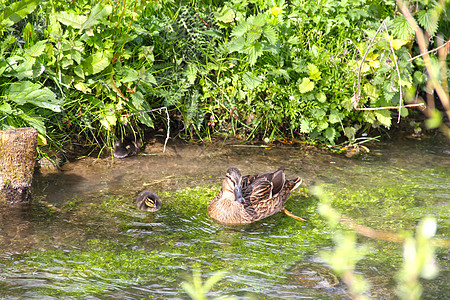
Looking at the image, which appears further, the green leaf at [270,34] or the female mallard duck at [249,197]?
the green leaf at [270,34]

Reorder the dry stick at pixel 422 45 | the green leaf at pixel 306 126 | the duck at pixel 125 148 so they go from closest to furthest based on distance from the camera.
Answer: the dry stick at pixel 422 45
the duck at pixel 125 148
the green leaf at pixel 306 126

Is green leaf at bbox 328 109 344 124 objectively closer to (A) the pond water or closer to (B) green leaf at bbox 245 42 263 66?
(A) the pond water

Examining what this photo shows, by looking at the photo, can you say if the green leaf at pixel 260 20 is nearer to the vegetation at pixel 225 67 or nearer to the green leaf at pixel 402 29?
the vegetation at pixel 225 67

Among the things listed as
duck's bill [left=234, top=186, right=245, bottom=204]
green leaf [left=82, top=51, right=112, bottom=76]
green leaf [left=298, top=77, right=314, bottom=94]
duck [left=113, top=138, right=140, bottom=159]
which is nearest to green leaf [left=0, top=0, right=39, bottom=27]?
green leaf [left=82, top=51, right=112, bottom=76]

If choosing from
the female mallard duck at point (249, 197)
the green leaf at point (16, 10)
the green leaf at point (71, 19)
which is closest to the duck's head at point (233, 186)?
the female mallard duck at point (249, 197)

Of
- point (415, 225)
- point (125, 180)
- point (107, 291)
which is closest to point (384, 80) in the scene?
point (415, 225)

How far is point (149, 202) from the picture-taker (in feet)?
16.9

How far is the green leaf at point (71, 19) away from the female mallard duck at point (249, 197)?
2423 millimetres

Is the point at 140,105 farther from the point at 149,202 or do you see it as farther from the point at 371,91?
the point at 371,91

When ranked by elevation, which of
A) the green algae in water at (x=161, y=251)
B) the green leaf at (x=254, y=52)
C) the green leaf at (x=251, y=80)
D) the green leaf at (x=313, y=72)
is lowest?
the green algae in water at (x=161, y=251)

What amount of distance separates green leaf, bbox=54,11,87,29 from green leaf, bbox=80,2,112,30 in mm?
51

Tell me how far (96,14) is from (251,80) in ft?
7.32

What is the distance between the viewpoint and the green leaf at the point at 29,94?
17.8ft

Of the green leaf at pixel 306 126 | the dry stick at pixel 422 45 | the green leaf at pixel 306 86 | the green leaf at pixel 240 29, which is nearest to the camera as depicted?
the dry stick at pixel 422 45
